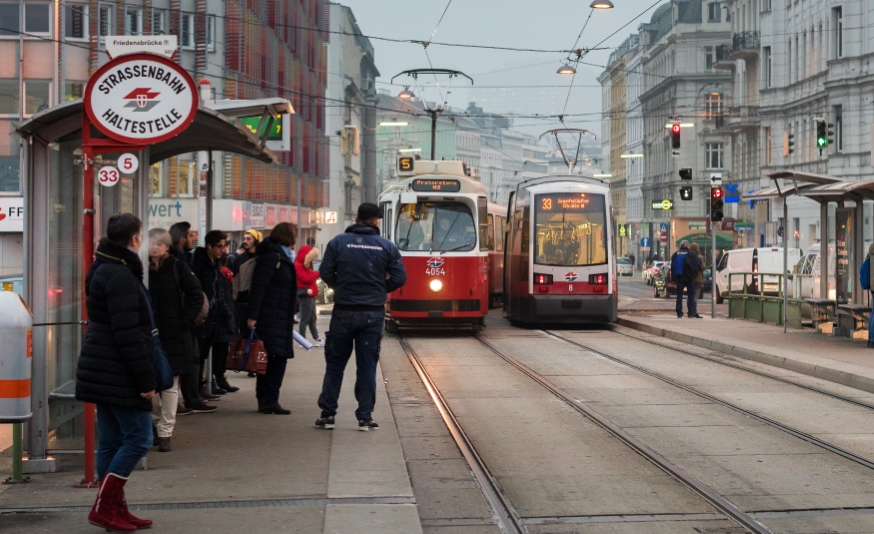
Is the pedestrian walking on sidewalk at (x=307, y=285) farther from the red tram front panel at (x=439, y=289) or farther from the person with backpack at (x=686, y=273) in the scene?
the person with backpack at (x=686, y=273)

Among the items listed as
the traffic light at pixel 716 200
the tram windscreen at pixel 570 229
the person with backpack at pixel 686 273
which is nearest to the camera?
the tram windscreen at pixel 570 229

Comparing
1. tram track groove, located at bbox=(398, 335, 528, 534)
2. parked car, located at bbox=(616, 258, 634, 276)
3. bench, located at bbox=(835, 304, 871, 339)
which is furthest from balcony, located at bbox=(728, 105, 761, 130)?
tram track groove, located at bbox=(398, 335, 528, 534)

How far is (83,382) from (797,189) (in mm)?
16320

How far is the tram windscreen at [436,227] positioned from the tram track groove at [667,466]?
24.9ft

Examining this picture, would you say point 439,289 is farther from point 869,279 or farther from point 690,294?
point 690,294

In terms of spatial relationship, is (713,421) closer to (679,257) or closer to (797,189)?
(797,189)

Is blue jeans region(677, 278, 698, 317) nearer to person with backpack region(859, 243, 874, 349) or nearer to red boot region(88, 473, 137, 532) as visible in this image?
person with backpack region(859, 243, 874, 349)

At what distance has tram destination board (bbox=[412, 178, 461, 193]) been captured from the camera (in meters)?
22.6

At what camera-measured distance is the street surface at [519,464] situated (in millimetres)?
7324

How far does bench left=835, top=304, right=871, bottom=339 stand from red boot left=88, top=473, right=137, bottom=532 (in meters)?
15.8

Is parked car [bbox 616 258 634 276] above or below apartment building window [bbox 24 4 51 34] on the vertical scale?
below

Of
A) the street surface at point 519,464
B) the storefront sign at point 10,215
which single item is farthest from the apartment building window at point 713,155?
the street surface at point 519,464

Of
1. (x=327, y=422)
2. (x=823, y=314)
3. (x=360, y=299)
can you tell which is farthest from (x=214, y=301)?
(x=823, y=314)

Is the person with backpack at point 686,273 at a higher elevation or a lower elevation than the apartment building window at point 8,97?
lower
